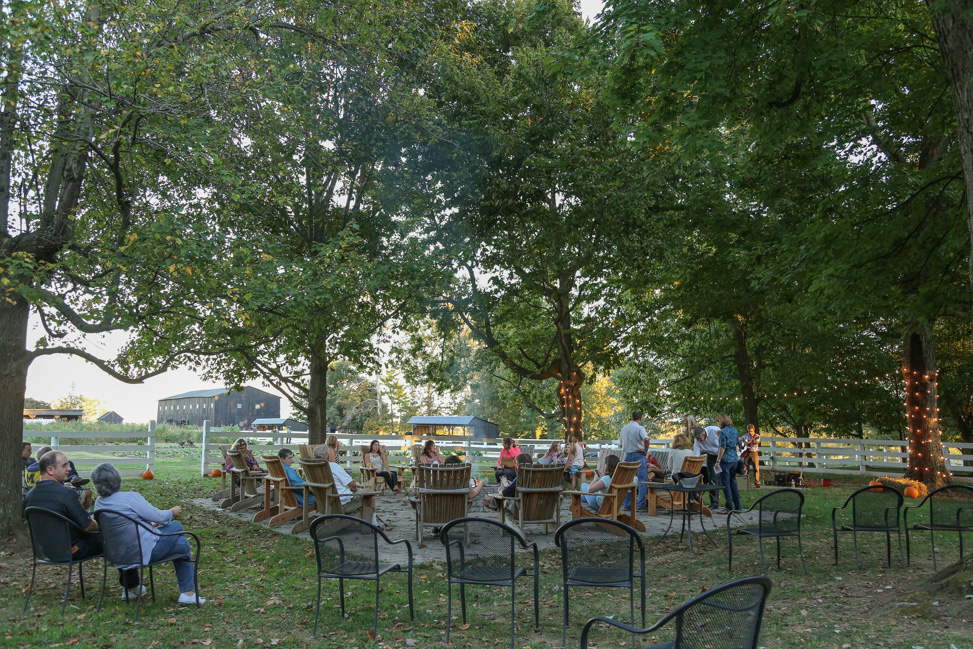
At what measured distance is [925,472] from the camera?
49.5ft

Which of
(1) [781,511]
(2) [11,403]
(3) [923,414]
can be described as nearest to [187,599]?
(2) [11,403]

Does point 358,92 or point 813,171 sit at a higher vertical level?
point 358,92

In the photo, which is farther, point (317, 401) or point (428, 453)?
point (317, 401)

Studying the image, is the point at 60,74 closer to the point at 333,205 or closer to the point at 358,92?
the point at 358,92

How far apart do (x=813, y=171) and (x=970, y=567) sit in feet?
30.4

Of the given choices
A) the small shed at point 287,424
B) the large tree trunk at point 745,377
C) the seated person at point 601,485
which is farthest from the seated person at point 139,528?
the small shed at point 287,424

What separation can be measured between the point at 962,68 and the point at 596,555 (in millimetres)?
5523

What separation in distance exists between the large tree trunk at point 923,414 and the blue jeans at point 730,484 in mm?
6592

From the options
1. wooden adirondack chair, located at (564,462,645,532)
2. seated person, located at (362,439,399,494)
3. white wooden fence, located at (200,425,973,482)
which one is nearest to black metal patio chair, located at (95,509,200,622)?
wooden adirondack chair, located at (564,462,645,532)

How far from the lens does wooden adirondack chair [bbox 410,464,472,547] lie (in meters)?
8.25

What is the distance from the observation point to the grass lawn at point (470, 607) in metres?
4.95

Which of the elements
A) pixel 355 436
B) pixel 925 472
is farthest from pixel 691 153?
pixel 355 436

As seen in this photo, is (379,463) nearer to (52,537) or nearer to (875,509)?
(52,537)

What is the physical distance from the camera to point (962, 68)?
19.7ft
